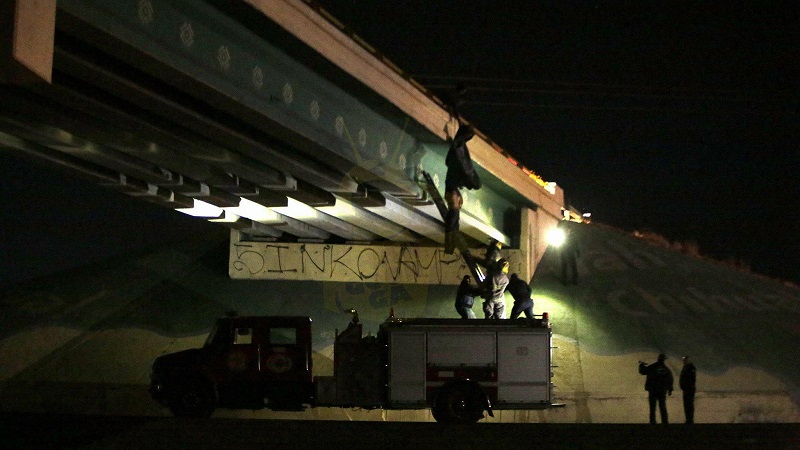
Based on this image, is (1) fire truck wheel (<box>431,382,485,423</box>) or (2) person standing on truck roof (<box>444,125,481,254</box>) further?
(2) person standing on truck roof (<box>444,125,481,254</box>)

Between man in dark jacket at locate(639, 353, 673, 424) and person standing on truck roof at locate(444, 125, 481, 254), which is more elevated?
person standing on truck roof at locate(444, 125, 481, 254)

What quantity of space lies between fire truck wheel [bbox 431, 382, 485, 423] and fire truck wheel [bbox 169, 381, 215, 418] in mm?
3906

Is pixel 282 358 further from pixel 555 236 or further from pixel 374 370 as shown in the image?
pixel 555 236

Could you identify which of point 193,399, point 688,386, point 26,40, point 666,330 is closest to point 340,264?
point 666,330

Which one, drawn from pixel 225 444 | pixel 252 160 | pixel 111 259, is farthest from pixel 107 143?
pixel 111 259

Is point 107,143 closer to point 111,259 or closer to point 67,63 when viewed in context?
point 67,63

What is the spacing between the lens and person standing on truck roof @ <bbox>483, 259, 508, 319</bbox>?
89.8 feet

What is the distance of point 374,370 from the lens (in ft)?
65.6

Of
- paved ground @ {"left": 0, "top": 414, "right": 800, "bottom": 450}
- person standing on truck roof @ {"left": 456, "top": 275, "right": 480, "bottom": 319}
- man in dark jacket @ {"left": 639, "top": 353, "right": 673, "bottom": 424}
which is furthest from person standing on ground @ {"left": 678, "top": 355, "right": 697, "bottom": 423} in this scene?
person standing on truck roof @ {"left": 456, "top": 275, "right": 480, "bottom": 319}

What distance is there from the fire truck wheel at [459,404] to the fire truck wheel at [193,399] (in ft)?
12.8

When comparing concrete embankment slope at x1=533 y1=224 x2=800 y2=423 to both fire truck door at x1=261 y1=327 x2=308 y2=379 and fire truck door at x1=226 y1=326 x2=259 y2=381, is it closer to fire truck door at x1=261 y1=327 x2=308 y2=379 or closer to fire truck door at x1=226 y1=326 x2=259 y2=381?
fire truck door at x1=261 y1=327 x2=308 y2=379

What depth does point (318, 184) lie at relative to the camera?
76.0 ft

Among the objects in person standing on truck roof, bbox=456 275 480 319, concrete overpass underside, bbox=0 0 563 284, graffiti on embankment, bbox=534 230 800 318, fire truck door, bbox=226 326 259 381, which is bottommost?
fire truck door, bbox=226 326 259 381

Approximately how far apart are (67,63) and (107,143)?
→ 186 inches
